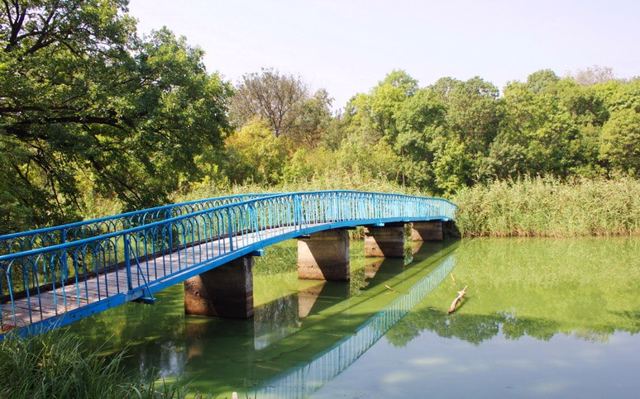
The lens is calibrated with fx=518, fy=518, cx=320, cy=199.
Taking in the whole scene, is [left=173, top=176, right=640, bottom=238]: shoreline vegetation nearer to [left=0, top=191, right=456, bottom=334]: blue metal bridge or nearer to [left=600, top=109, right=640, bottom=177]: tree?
[left=0, top=191, right=456, bottom=334]: blue metal bridge

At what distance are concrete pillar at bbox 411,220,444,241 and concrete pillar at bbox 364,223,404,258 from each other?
5.18 metres

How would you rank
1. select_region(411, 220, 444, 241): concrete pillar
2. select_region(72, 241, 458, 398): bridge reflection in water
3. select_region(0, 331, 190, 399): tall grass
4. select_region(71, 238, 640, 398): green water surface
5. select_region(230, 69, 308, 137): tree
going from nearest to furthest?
1. select_region(0, 331, 190, 399): tall grass
2. select_region(71, 238, 640, 398): green water surface
3. select_region(72, 241, 458, 398): bridge reflection in water
4. select_region(411, 220, 444, 241): concrete pillar
5. select_region(230, 69, 308, 137): tree

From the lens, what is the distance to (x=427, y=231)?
2334 cm

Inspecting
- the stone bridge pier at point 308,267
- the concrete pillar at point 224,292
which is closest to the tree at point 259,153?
the stone bridge pier at point 308,267

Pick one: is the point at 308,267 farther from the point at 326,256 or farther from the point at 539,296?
the point at 539,296

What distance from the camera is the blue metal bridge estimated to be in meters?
6.54

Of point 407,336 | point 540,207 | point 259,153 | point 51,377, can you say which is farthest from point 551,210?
point 51,377

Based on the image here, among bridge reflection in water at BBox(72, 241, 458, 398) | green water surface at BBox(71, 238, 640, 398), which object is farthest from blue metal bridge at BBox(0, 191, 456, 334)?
bridge reflection in water at BBox(72, 241, 458, 398)

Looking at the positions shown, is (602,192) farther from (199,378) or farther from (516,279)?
(199,378)

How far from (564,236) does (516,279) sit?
8.79 meters

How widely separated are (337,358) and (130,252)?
14.2 ft

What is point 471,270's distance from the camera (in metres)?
15.9

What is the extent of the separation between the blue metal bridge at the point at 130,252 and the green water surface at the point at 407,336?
1.10m

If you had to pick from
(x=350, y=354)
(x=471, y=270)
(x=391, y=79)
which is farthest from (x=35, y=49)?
(x=391, y=79)
